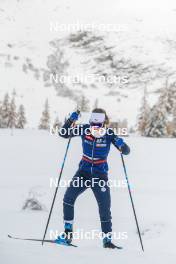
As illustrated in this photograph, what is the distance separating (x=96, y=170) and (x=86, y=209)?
21.2ft

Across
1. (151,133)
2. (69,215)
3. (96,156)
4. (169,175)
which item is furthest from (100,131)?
(151,133)

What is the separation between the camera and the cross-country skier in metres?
9.89

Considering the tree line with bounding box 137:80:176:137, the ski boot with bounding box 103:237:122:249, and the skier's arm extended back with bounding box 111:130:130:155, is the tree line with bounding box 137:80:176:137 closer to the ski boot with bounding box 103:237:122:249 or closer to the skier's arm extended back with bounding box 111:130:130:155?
the skier's arm extended back with bounding box 111:130:130:155

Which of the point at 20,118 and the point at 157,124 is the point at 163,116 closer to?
the point at 157,124

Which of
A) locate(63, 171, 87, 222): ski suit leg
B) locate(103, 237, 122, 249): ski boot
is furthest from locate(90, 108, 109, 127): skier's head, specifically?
locate(103, 237, 122, 249): ski boot

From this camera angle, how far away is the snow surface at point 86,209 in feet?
28.6

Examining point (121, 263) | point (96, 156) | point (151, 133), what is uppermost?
point (96, 156)

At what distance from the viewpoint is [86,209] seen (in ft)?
52.9

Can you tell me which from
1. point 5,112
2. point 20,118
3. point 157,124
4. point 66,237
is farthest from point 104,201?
point 20,118

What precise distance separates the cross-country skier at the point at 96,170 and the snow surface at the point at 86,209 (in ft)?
1.67

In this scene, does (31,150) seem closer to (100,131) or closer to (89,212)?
(89,212)

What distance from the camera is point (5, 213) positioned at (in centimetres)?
1484

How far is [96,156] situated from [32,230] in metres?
3.97

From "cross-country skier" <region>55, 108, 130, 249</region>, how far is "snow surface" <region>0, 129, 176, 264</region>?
20.0 inches
